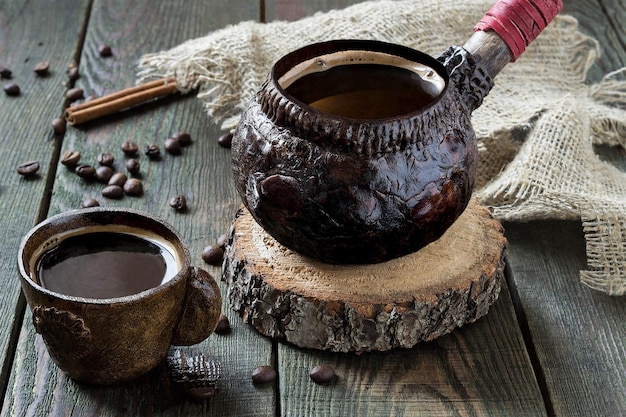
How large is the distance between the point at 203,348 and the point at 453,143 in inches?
20.2

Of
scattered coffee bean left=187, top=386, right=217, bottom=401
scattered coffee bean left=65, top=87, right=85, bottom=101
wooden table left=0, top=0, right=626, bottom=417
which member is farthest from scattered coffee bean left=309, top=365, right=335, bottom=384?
scattered coffee bean left=65, top=87, right=85, bottom=101

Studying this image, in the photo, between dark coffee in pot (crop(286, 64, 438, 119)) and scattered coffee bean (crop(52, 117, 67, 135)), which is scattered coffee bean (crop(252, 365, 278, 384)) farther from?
scattered coffee bean (crop(52, 117, 67, 135))

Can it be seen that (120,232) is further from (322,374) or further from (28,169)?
(28,169)

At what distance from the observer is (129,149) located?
1942mm

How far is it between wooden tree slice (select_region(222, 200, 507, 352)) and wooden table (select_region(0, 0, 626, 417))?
33 millimetres

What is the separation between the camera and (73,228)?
1367 millimetres

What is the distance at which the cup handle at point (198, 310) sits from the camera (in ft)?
4.36

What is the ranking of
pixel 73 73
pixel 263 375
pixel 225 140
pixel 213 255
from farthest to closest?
pixel 73 73 < pixel 225 140 < pixel 213 255 < pixel 263 375

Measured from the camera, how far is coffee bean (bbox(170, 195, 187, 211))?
1.80m

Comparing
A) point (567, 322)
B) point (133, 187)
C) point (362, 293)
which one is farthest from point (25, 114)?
point (567, 322)

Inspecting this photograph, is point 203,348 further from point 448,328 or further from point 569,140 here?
point 569,140

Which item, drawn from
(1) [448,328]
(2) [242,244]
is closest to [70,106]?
(2) [242,244]

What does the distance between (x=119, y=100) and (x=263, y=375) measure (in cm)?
92

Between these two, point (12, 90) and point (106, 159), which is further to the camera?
point (12, 90)
